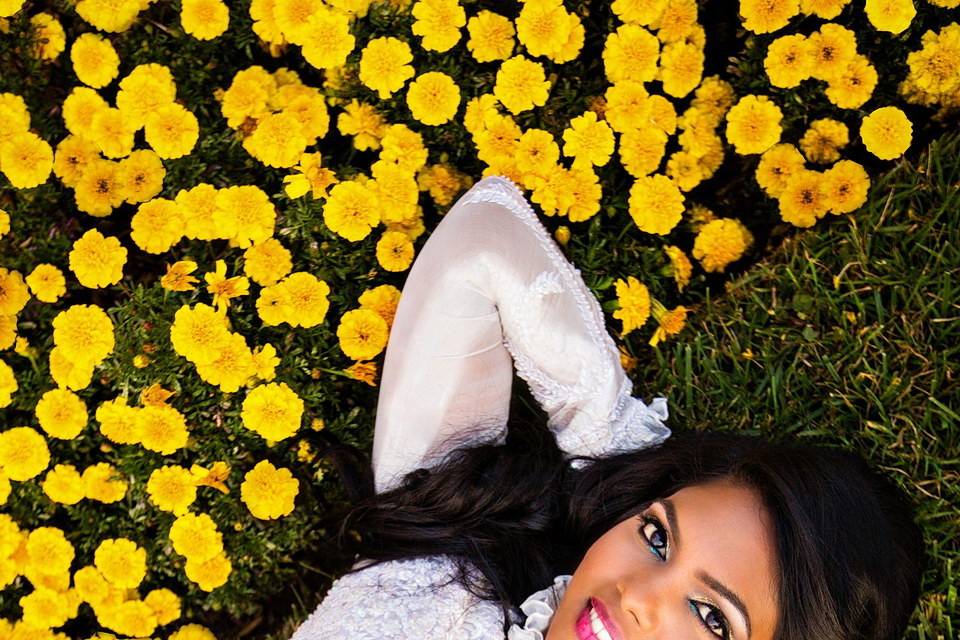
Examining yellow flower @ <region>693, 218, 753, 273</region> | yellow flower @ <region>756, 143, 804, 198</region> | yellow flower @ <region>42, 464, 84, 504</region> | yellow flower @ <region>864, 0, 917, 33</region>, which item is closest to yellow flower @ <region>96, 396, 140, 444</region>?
yellow flower @ <region>42, 464, 84, 504</region>

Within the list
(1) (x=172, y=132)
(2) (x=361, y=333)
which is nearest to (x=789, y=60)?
(2) (x=361, y=333)

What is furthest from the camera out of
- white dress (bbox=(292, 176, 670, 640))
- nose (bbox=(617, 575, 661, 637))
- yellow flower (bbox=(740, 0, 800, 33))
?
yellow flower (bbox=(740, 0, 800, 33))

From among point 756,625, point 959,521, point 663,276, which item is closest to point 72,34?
point 663,276

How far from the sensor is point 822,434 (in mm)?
2379

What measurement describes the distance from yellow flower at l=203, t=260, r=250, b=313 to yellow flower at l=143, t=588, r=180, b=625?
68 cm

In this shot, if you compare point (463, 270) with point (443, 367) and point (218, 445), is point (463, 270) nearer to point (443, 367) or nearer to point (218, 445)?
point (443, 367)

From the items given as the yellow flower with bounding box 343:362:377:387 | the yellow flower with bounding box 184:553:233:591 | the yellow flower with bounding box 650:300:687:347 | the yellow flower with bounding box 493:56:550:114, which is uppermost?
the yellow flower with bounding box 493:56:550:114

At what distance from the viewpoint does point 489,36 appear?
2.15m

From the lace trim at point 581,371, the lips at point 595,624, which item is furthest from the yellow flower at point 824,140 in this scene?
the lips at point 595,624

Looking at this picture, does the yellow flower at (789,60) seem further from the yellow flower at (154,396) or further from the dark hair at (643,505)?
the yellow flower at (154,396)

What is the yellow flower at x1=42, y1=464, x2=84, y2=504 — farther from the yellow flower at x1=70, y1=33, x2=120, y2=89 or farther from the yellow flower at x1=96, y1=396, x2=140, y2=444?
the yellow flower at x1=70, y1=33, x2=120, y2=89

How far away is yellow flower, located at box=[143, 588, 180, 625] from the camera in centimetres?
221

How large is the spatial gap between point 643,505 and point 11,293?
139cm

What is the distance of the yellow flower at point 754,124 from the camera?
2166 mm
